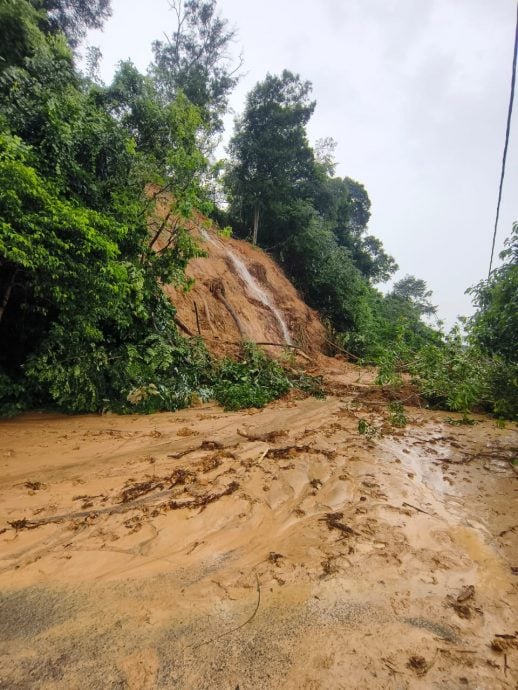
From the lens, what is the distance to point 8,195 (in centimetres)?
425

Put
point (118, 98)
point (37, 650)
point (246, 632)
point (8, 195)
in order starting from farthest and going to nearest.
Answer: point (118, 98)
point (8, 195)
point (246, 632)
point (37, 650)

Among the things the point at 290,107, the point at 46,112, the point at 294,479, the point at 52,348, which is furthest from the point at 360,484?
the point at 290,107

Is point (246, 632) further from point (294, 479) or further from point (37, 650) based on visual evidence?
point (294, 479)

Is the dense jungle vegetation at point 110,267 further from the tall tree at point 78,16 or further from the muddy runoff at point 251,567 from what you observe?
the tall tree at point 78,16

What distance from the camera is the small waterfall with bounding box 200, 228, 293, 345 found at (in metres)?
14.9

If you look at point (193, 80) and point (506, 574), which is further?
point (193, 80)

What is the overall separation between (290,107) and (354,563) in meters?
20.6

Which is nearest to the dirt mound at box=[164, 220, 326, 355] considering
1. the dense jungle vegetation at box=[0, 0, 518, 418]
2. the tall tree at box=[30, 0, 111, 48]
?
the dense jungle vegetation at box=[0, 0, 518, 418]

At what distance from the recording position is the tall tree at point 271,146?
58.0 ft

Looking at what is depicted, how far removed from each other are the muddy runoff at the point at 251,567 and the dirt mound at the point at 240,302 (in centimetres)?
626

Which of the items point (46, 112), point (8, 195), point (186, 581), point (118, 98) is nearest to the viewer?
point (186, 581)

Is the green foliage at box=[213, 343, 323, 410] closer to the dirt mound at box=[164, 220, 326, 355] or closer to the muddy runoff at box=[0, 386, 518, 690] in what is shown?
the dirt mound at box=[164, 220, 326, 355]

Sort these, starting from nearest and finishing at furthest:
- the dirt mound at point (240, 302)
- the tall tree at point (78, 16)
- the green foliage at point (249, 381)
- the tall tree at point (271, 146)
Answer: the green foliage at point (249, 381) < the dirt mound at point (240, 302) < the tall tree at point (78, 16) < the tall tree at point (271, 146)

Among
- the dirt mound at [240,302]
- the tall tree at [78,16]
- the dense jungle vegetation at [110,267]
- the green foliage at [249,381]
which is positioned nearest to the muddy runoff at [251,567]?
the dense jungle vegetation at [110,267]
